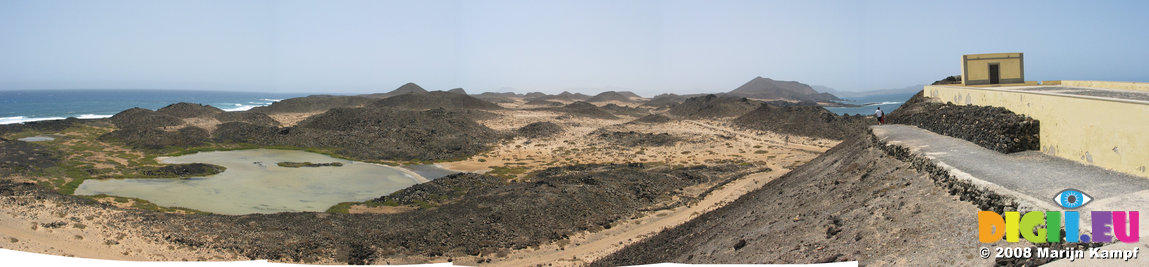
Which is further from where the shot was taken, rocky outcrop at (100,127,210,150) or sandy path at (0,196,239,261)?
rocky outcrop at (100,127,210,150)

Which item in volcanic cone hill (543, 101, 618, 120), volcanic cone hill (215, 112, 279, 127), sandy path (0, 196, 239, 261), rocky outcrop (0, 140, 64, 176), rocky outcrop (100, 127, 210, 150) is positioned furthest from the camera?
volcanic cone hill (543, 101, 618, 120)

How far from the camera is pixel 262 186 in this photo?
22.7 m

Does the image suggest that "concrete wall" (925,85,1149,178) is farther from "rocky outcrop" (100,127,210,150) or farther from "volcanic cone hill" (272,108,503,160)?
"rocky outcrop" (100,127,210,150)

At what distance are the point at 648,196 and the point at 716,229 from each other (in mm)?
7431

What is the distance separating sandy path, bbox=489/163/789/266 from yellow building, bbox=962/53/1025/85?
320 inches

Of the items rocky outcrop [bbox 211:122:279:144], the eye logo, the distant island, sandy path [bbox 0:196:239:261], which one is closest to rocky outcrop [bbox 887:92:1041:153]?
the eye logo

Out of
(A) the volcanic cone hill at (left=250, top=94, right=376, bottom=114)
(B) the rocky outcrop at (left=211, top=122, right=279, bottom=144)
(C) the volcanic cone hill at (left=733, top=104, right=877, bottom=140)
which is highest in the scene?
(A) the volcanic cone hill at (left=250, top=94, right=376, bottom=114)

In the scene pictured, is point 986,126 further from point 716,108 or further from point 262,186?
point 716,108

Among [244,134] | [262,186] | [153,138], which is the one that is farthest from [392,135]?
[262,186]

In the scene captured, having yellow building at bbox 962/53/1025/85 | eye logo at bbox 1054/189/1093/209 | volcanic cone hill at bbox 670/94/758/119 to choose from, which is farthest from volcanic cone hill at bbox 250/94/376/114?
eye logo at bbox 1054/189/1093/209

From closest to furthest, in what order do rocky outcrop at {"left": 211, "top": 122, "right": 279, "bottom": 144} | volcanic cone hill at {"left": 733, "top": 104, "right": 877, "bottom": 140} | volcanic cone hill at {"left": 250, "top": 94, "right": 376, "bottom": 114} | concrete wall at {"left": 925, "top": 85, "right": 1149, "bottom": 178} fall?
concrete wall at {"left": 925, "top": 85, "right": 1149, "bottom": 178} → rocky outcrop at {"left": 211, "top": 122, "right": 279, "bottom": 144} → volcanic cone hill at {"left": 733, "top": 104, "right": 877, "bottom": 140} → volcanic cone hill at {"left": 250, "top": 94, "right": 376, "bottom": 114}

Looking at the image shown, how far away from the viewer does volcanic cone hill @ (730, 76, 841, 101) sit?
136m

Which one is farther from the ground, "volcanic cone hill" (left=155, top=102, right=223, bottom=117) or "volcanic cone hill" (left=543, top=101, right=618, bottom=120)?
"volcanic cone hill" (left=155, top=102, right=223, bottom=117)

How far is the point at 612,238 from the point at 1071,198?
388 inches
